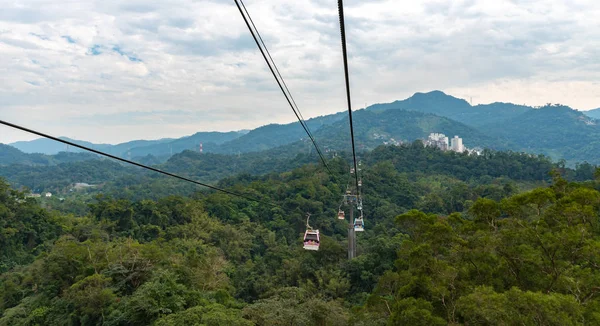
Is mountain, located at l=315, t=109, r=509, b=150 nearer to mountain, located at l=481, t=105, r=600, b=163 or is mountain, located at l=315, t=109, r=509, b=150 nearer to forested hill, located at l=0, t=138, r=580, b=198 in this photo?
mountain, located at l=481, t=105, r=600, b=163

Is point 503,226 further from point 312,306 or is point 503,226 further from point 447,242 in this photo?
point 312,306

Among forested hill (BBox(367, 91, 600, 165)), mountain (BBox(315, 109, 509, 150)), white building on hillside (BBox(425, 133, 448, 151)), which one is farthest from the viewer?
mountain (BBox(315, 109, 509, 150))

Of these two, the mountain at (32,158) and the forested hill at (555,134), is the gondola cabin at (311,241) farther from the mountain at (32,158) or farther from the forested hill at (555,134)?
the mountain at (32,158)

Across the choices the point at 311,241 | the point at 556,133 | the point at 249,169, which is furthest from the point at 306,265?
the point at 556,133

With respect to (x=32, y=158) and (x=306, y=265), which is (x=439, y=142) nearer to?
(x=306, y=265)

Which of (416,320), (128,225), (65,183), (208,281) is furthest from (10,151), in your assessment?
(416,320)

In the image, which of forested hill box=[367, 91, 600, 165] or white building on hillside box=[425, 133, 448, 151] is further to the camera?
forested hill box=[367, 91, 600, 165]

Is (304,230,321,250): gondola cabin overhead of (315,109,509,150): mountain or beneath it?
beneath

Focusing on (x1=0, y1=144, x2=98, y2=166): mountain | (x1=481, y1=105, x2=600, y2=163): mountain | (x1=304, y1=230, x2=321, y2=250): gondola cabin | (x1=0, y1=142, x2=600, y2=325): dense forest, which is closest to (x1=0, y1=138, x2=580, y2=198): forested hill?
(x1=0, y1=142, x2=600, y2=325): dense forest
